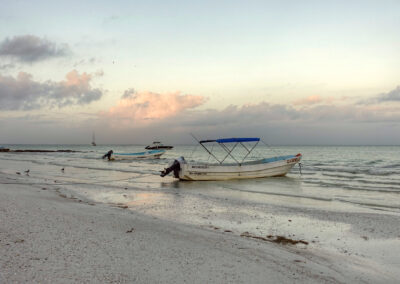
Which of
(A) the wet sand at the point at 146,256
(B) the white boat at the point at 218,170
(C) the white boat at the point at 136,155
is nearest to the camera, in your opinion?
(A) the wet sand at the point at 146,256

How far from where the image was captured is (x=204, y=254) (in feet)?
20.6

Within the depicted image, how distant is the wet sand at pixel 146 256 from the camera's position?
188 inches

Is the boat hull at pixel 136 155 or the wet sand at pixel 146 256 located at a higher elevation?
the wet sand at pixel 146 256

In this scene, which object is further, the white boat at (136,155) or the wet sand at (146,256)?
the white boat at (136,155)

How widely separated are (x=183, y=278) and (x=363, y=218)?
926cm

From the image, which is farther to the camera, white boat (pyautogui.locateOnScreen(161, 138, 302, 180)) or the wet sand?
white boat (pyautogui.locateOnScreen(161, 138, 302, 180))

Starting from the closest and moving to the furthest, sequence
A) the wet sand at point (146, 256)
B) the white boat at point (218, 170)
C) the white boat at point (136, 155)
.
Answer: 1. the wet sand at point (146, 256)
2. the white boat at point (218, 170)
3. the white boat at point (136, 155)

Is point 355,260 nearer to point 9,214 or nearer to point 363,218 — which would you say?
point 363,218

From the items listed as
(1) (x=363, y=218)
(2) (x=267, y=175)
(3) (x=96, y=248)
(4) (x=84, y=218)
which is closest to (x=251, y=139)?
(2) (x=267, y=175)

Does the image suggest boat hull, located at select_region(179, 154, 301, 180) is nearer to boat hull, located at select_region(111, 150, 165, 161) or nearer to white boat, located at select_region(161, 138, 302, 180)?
white boat, located at select_region(161, 138, 302, 180)

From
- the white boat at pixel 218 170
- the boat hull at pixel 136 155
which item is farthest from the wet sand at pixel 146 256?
the boat hull at pixel 136 155

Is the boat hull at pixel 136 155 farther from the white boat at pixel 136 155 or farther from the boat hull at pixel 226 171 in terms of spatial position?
the boat hull at pixel 226 171

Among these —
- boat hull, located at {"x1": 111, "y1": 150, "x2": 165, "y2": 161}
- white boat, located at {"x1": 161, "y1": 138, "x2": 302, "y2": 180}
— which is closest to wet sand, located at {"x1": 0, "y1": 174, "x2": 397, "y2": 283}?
white boat, located at {"x1": 161, "y1": 138, "x2": 302, "y2": 180}

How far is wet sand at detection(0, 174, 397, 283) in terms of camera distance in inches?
188
